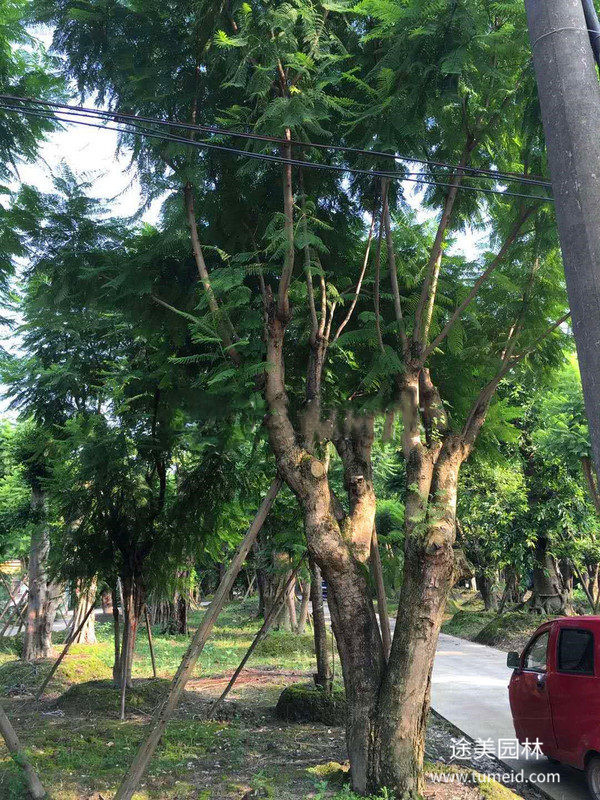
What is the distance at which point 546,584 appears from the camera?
21.2m

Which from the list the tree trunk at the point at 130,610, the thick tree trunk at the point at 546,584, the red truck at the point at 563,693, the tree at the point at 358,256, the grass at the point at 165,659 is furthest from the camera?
the thick tree trunk at the point at 546,584

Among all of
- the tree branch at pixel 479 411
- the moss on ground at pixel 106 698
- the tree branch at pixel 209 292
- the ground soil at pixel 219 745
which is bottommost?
the ground soil at pixel 219 745

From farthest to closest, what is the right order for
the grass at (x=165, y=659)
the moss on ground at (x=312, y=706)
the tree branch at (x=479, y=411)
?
the grass at (x=165, y=659) < the moss on ground at (x=312, y=706) < the tree branch at (x=479, y=411)

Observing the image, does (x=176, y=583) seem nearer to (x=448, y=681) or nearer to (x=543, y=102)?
(x=448, y=681)

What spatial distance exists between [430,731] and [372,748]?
12.0 ft

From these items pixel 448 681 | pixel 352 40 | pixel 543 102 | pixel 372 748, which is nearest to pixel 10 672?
pixel 448 681

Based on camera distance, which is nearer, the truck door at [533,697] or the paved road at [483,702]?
the truck door at [533,697]

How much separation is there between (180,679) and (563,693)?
157 inches

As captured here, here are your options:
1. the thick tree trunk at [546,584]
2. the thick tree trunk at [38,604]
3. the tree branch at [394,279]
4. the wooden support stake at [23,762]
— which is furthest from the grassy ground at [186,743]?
the thick tree trunk at [546,584]

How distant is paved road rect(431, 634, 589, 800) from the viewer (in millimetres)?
7626

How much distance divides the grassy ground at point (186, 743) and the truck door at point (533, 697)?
3.34ft

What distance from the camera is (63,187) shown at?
822 centimetres

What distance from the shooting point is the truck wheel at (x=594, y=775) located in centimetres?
643

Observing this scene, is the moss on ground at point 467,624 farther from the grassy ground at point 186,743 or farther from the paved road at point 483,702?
the grassy ground at point 186,743
